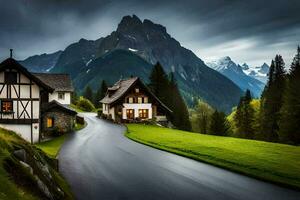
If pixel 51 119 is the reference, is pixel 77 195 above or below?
below

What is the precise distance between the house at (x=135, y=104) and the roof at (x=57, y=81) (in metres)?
14.3

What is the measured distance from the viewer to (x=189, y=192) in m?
15.9

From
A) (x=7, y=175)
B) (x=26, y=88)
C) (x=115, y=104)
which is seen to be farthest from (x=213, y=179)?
(x=115, y=104)

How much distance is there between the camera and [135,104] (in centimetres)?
6481

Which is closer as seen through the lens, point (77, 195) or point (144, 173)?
point (77, 195)

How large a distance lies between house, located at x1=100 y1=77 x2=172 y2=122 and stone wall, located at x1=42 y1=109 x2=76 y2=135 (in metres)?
16.4

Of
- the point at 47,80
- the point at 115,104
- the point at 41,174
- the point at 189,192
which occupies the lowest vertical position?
the point at 189,192

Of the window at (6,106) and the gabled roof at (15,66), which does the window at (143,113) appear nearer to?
the gabled roof at (15,66)

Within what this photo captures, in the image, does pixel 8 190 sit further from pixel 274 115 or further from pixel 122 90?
pixel 274 115

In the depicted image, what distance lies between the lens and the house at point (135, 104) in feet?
209

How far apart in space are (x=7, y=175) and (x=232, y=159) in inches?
694

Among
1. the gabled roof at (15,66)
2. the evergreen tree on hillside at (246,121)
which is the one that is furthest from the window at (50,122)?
the evergreen tree on hillside at (246,121)

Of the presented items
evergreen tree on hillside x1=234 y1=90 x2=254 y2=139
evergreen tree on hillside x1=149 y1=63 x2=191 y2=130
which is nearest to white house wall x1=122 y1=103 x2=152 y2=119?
evergreen tree on hillside x1=149 y1=63 x2=191 y2=130

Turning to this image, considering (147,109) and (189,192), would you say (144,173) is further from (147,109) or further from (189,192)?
(147,109)
